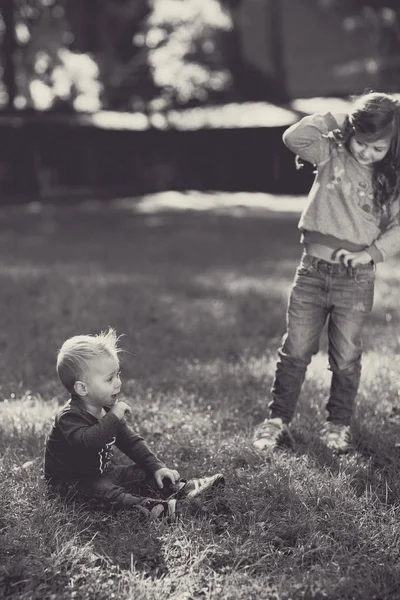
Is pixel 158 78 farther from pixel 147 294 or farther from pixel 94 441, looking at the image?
pixel 94 441

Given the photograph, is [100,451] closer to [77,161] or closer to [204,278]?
[204,278]

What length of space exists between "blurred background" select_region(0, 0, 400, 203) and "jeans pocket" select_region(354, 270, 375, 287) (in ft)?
13.0

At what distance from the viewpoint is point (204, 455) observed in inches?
126

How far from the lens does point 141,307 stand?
5.99m

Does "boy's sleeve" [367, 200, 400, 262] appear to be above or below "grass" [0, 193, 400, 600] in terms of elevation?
above

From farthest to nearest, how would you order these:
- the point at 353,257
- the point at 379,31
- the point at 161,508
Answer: the point at 379,31 → the point at 353,257 → the point at 161,508

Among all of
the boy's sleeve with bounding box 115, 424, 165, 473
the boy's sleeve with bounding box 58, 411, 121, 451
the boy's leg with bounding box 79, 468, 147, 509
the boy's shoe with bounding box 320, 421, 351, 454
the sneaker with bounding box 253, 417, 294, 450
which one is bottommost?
the boy's shoe with bounding box 320, 421, 351, 454

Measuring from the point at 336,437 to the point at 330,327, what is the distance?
1.68ft

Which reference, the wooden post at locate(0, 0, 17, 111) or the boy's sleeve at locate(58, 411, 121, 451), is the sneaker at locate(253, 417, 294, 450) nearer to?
the boy's sleeve at locate(58, 411, 121, 451)

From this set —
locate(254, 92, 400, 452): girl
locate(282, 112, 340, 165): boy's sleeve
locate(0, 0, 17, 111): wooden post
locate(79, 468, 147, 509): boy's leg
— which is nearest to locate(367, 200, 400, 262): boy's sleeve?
locate(254, 92, 400, 452): girl

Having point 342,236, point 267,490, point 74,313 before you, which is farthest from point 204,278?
point 267,490

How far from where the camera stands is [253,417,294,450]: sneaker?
3223mm

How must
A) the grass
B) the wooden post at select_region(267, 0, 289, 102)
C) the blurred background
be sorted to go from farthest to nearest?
the wooden post at select_region(267, 0, 289, 102) → the blurred background → the grass

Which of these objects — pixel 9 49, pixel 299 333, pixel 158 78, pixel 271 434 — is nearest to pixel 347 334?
pixel 299 333
